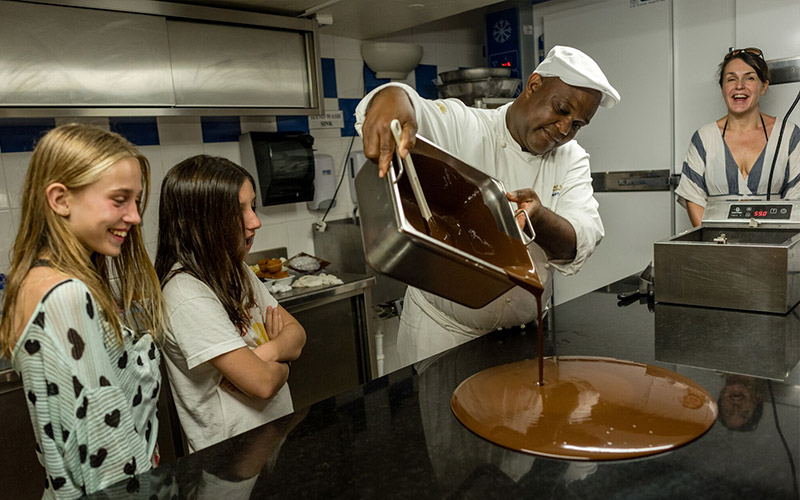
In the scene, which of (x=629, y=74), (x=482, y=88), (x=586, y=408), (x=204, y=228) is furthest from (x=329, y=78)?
(x=586, y=408)

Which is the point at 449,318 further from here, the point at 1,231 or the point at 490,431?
the point at 1,231

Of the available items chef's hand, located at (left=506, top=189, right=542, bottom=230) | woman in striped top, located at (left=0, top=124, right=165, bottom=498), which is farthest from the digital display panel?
woman in striped top, located at (left=0, top=124, right=165, bottom=498)

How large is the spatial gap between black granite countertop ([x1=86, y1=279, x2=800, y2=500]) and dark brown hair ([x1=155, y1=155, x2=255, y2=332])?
0.42 m

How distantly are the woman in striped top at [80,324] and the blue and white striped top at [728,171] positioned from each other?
2413 millimetres

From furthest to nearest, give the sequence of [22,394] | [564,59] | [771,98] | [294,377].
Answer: [771,98] → [294,377] → [22,394] → [564,59]

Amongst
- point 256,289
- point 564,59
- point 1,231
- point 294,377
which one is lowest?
point 294,377

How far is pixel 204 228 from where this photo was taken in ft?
4.62

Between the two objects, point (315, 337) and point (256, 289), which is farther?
point (315, 337)

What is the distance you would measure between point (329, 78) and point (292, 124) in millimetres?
345

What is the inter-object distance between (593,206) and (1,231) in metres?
2.08

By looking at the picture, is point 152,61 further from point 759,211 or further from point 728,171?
point 728,171

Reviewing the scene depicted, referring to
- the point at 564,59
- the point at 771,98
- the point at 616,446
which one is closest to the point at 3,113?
the point at 564,59

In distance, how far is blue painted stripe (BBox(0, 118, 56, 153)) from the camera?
2292 mm

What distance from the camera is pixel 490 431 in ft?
3.25
